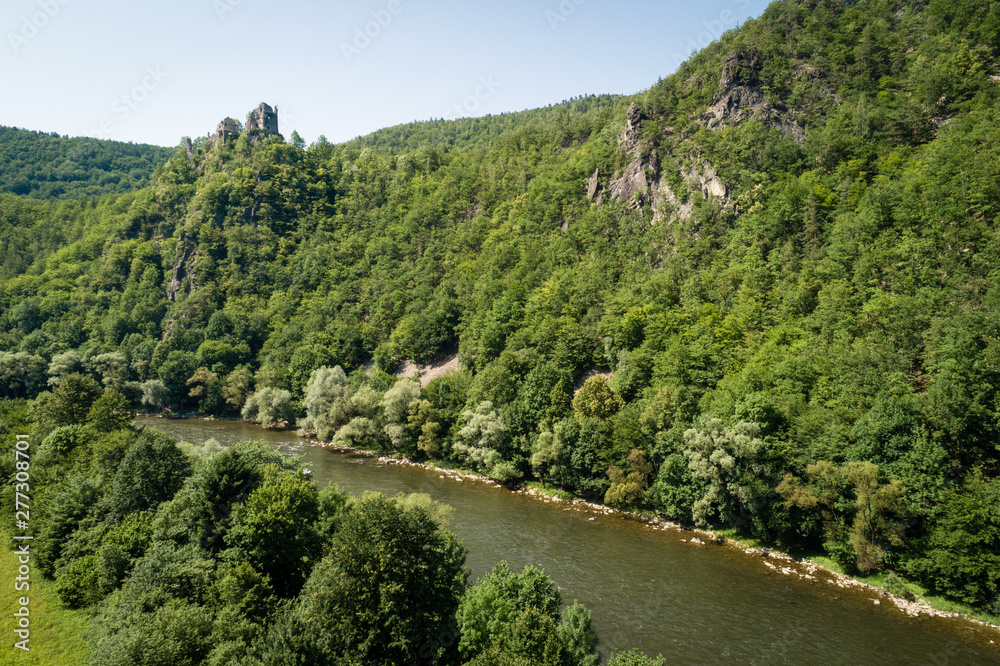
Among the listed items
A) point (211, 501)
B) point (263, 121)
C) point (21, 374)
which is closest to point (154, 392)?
point (21, 374)

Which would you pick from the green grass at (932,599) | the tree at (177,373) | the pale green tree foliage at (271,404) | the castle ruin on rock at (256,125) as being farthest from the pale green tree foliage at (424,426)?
the castle ruin on rock at (256,125)

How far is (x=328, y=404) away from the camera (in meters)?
78.2

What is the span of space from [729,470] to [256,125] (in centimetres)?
18494

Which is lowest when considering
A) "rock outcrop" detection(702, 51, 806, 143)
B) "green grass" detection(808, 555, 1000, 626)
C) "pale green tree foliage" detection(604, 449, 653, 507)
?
"green grass" detection(808, 555, 1000, 626)

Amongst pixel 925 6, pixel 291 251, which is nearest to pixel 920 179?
pixel 925 6

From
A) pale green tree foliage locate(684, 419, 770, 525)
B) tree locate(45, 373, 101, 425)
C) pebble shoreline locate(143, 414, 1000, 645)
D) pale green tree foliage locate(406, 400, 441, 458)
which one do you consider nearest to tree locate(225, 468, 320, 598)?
pebble shoreline locate(143, 414, 1000, 645)

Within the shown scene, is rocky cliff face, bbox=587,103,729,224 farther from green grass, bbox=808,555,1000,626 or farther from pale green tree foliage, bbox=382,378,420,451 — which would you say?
green grass, bbox=808,555,1000,626

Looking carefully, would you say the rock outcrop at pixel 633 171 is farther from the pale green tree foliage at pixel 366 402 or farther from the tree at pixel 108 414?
the tree at pixel 108 414

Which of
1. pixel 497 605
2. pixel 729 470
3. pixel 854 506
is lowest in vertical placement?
pixel 854 506

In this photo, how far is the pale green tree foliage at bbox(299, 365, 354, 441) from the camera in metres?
76.2

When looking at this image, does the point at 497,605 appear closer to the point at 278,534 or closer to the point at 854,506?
the point at 278,534

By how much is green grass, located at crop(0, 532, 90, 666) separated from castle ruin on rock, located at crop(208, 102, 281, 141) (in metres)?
166

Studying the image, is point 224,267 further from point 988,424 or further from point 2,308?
point 988,424

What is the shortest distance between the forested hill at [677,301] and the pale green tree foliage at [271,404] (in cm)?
43
